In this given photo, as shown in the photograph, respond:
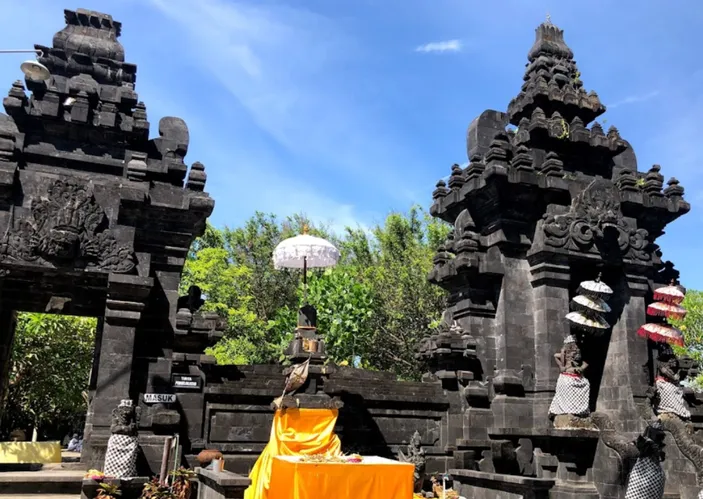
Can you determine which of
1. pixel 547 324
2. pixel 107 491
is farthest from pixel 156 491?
pixel 547 324

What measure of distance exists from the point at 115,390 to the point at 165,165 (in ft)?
14.4

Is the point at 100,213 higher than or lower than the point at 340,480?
higher

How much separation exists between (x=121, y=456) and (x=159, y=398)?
134 centimetres

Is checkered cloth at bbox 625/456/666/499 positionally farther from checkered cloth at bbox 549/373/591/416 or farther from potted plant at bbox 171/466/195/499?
potted plant at bbox 171/466/195/499

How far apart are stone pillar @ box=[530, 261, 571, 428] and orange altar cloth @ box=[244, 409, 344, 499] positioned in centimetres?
409

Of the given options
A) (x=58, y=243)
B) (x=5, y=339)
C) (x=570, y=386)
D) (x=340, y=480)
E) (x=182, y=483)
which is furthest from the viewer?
(x=5, y=339)

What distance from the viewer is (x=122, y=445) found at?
9.17m

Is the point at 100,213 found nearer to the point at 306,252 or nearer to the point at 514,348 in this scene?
the point at 306,252

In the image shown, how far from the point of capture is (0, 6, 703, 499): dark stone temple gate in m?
10.5

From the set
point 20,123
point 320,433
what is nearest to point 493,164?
point 320,433

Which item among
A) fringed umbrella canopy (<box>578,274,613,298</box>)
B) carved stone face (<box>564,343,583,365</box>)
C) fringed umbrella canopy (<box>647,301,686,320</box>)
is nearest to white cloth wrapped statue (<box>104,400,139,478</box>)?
carved stone face (<box>564,343,583,365</box>)

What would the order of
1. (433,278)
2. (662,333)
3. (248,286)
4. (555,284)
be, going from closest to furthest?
(662,333) → (555,284) → (433,278) → (248,286)

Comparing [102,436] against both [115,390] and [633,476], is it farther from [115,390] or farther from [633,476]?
[633,476]

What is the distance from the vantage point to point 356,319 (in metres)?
25.6
